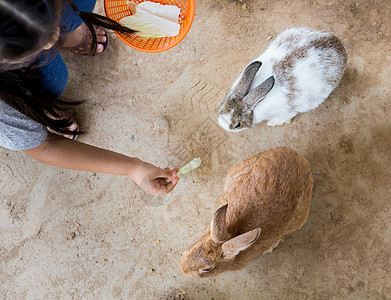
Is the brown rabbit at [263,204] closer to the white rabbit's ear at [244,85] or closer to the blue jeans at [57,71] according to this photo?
the white rabbit's ear at [244,85]

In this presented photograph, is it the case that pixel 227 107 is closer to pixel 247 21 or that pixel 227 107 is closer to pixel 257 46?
pixel 257 46

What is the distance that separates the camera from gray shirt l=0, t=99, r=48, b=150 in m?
1.35

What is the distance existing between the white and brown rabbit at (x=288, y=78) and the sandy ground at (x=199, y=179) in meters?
0.31

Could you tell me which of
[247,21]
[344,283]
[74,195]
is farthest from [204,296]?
[247,21]

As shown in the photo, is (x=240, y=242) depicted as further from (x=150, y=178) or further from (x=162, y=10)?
(x=162, y=10)

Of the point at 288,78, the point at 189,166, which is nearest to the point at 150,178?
the point at 189,166

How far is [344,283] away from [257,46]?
201cm

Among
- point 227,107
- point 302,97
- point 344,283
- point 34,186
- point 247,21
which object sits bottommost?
point 34,186

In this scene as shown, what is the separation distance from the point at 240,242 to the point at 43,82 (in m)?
1.39

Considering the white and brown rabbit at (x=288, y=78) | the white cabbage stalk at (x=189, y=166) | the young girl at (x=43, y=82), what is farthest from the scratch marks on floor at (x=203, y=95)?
the young girl at (x=43, y=82)

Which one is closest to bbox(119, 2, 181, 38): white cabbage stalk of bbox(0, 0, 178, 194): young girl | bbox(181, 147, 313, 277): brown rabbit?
bbox(0, 0, 178, 194): young girl

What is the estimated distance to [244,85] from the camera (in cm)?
192

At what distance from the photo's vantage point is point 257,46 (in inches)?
94.6

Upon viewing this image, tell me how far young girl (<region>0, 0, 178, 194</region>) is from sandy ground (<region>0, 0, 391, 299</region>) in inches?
17.8
